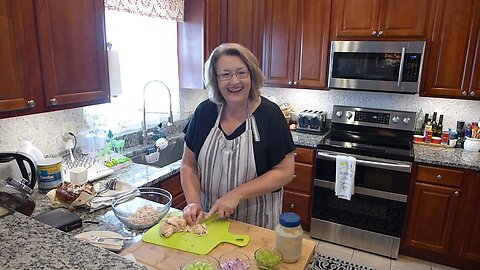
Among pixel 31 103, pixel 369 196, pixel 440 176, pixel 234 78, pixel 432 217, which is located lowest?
pixel 432 217

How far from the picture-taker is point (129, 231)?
4.05 ft

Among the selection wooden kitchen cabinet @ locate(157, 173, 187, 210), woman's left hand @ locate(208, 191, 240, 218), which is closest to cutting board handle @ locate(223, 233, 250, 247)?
woman's left hand @ locate(208, 191, 240, 218)

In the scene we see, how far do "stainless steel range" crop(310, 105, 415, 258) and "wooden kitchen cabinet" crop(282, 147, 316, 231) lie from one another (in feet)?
0.20

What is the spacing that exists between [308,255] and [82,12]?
5.22 ft

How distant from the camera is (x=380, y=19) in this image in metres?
2.58

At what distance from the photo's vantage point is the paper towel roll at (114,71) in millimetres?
2064

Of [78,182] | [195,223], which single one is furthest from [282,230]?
[78,182]

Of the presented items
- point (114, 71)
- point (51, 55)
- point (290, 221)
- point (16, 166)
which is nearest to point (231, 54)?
point (290, 221)

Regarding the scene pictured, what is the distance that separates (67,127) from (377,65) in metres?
2.34

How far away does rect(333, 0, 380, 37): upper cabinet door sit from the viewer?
2602 millimetres

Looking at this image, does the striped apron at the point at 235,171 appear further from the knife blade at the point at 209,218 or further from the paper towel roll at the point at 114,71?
the paper towel roll at the point at 114,71

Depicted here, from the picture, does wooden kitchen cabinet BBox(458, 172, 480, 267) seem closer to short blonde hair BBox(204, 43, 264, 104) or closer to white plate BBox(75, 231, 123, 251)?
short blonde hair BBox(204, 43, 264, 104)

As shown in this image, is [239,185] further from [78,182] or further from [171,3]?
[171,3]

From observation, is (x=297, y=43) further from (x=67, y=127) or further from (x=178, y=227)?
(x=178, y=227)
